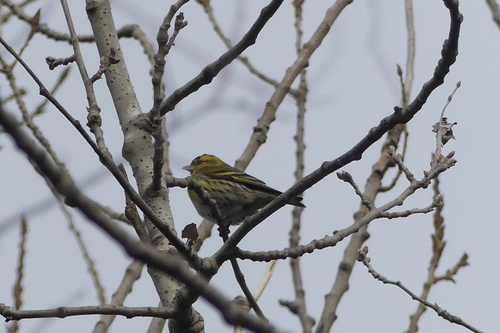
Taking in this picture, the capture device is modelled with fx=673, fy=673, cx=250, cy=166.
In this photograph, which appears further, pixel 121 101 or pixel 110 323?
pixel 110 323

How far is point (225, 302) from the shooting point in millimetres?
920

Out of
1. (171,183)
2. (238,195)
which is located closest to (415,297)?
(171,183)

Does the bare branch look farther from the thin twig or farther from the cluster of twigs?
the thin twig

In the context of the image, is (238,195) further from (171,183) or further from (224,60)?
(224,60)

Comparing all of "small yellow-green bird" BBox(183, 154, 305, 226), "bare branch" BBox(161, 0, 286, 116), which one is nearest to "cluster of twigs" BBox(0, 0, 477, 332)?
"bare branch" BBox(161, 0, 286, 116)

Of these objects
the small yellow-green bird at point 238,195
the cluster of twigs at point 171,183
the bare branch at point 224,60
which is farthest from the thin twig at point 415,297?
the small yellow-green bird at point 238,195

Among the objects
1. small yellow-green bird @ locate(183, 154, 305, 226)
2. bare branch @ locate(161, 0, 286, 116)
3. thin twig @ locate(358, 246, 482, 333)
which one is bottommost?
thin twig @ locate(358, 246, 482, 333)

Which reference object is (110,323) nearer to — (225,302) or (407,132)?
(407,132)

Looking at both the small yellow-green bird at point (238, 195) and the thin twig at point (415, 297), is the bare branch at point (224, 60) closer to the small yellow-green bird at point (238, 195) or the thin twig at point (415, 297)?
the thin twig at point (415, 297)

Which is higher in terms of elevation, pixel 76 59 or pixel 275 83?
pixel 275 83

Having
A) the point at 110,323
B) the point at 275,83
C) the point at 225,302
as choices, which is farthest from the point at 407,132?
the point at 225,302

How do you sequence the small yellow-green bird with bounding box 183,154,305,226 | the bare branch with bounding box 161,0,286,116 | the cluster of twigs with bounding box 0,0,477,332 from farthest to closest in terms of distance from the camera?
1. the small yellow-green bird with bounding box 183,154,305,226
2. the bare branch with bounding box 161,0,286,116
3. the cluster of twigs with bounding box 0,0,477,332

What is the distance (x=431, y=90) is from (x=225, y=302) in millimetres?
1401

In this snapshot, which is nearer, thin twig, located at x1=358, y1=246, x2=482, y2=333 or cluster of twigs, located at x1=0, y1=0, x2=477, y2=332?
cluster of twigs, located at x1=0, y1=0, x2=477, y2=332
